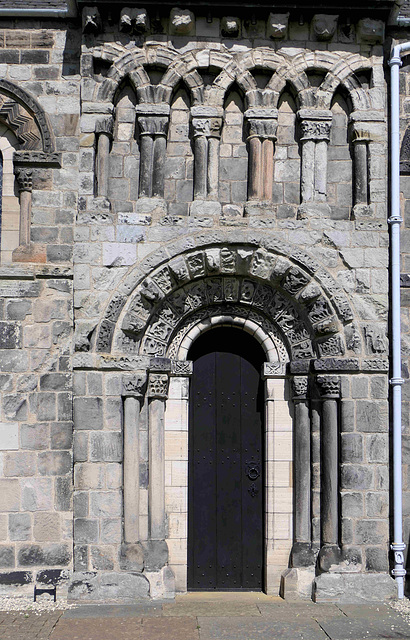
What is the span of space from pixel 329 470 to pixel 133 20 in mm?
5044

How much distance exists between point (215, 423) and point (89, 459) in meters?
1.41

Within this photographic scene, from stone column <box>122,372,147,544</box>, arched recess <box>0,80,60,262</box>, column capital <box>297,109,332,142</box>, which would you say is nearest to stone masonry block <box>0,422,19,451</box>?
stone column <box>122,372,147,544</box>

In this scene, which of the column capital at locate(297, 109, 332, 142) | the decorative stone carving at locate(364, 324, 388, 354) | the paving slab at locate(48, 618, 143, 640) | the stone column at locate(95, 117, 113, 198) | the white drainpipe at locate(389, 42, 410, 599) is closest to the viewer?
the paving slab at locate(48, 618, 143, 640)

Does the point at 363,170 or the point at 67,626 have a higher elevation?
the point at 363,170

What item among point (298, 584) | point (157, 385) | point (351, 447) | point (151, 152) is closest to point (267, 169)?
point (151, 152)

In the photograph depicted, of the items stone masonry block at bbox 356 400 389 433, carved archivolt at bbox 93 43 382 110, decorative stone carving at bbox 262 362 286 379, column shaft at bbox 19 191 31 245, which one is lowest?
stone masonry block at bbox 356 400 389 433

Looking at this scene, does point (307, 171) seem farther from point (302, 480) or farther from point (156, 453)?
point (156, 453)

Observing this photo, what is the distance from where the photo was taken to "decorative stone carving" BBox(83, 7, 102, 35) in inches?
326

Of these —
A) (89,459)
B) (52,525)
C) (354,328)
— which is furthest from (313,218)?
(52,525)

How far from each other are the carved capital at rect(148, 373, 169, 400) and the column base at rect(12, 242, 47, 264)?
1671 millimetres

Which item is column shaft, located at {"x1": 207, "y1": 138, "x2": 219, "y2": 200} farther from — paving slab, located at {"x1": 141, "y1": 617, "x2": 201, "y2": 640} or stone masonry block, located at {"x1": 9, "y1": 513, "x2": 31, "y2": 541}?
paving slab, located at {"x1": 141, "y1": 617, "x2": 201, "y2": 640}

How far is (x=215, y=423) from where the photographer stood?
28.2 ft

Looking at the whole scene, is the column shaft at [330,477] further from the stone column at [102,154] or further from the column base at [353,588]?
the stone column at [102,154]

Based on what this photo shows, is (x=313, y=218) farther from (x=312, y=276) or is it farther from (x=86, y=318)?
(x=86, y=318)
